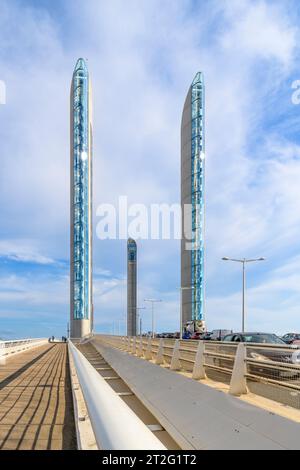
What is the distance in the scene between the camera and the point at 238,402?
7387 mm

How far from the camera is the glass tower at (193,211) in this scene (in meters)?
101

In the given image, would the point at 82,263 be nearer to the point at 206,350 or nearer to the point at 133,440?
the point at 206,350

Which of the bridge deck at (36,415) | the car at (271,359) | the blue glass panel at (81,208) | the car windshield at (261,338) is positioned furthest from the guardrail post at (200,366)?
the blue glass panel at (81,208)

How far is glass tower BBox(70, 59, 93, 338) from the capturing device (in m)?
108

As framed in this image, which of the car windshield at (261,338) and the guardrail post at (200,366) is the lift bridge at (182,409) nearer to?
the guardrail post at (200,366)

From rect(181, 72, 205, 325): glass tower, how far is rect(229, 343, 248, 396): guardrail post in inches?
3509

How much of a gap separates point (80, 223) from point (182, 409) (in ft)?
328

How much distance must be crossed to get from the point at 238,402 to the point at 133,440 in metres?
4.96

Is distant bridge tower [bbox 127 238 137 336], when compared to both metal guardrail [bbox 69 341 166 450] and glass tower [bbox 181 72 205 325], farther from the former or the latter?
metal guardrail [bbox 69 341 166 450]

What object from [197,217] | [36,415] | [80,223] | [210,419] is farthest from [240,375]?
[80,223]

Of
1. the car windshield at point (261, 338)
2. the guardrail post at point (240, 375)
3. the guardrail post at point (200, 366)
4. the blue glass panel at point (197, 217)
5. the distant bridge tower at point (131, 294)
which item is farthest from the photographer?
the distant bridge tower at point (131, 294)

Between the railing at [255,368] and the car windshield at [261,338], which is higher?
the railing at [255,368]

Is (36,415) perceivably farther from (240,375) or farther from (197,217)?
(197,217)
